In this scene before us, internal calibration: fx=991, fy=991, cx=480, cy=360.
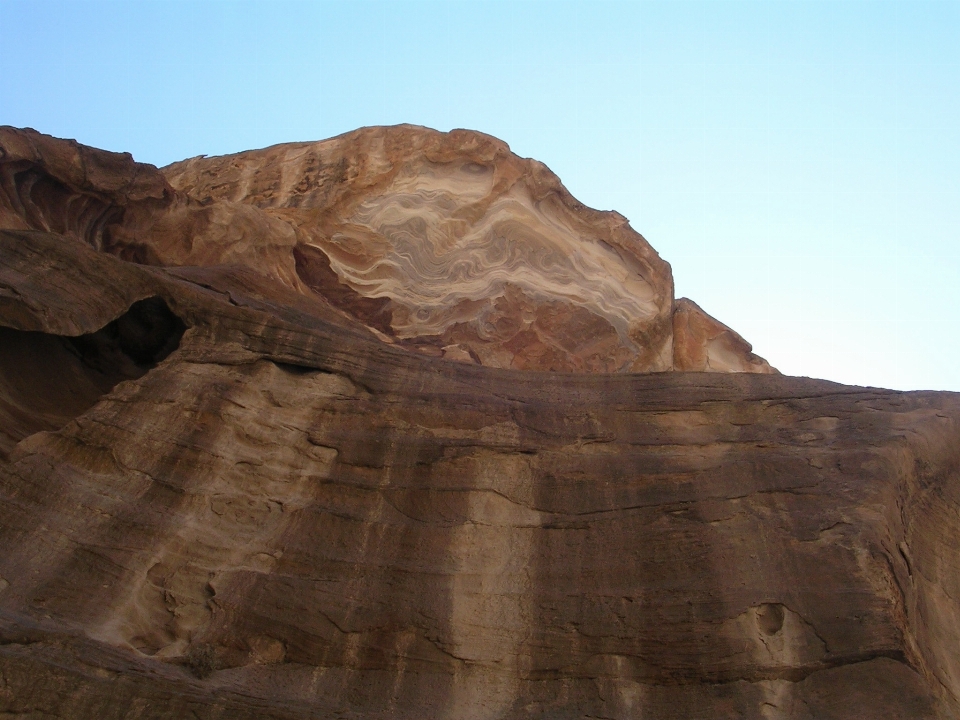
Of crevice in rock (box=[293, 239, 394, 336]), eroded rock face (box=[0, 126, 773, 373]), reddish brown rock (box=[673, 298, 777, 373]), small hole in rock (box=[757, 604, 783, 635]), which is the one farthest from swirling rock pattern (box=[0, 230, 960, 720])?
reddish brown rock (box=[673, 298, 777, 373])

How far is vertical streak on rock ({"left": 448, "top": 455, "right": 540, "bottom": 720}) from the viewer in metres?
6.94

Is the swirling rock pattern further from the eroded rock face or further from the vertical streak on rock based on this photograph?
the eroded rock face

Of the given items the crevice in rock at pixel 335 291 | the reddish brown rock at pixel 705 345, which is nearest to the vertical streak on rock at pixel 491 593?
the crevice in rock at pixel 335 291

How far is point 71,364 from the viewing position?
9.40 metres

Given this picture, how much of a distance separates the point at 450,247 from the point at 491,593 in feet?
33.9

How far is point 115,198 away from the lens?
42.2 feet

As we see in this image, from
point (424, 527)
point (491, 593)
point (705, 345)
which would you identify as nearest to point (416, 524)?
point (424, 527)

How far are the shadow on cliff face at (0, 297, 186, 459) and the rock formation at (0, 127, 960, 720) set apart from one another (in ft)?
0.09

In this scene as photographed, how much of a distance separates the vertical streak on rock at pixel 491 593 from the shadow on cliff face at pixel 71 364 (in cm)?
356

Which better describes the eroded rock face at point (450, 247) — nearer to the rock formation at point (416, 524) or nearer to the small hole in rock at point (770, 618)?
the rock formation at point (416, 524)

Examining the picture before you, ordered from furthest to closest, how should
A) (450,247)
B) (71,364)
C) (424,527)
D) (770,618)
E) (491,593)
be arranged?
(450,247)
(71,364)
(424,527)
(491,593)
(770,618)

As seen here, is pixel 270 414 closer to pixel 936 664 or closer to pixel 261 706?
pixel 261 706

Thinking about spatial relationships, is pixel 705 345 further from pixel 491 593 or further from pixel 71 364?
pixel 71 364

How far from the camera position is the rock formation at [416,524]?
268 inches
